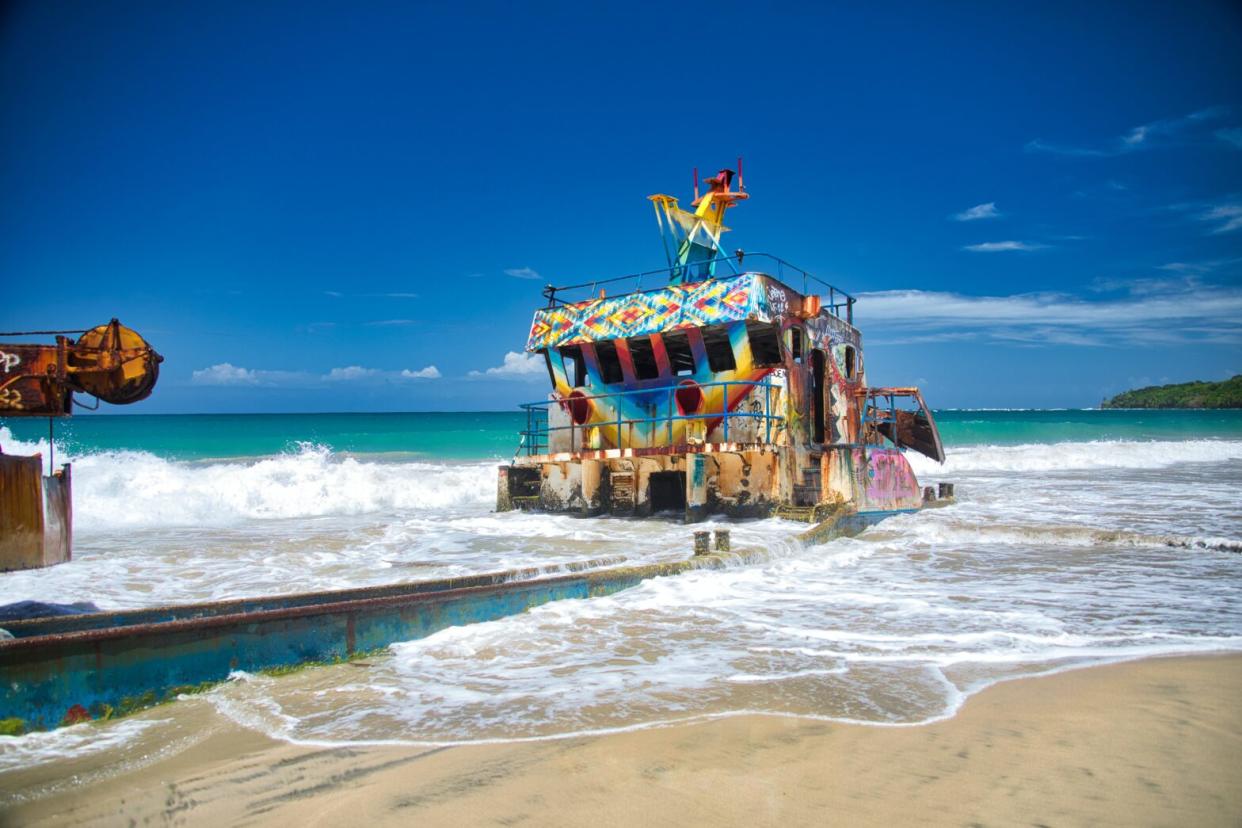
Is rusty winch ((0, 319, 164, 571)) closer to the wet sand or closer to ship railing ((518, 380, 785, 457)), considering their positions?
the wet sand

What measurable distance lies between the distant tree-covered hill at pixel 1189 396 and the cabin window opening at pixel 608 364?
133897 mm

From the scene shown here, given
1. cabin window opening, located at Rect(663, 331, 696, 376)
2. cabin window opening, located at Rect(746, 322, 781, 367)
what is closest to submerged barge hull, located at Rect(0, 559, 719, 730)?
cabin window opening, located at Rect(746, 322, 781, 367)

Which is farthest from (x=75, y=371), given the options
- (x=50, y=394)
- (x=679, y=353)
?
(x=679, y=353)

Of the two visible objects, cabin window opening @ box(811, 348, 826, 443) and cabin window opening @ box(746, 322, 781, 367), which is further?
cabin window opening @ box(811, 348, 826, 443)

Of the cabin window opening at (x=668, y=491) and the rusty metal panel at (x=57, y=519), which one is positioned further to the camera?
the cabin window opening at (x=668, y=491)

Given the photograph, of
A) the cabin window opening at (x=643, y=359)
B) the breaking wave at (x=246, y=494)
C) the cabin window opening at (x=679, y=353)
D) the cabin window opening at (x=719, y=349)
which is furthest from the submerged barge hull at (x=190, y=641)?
the breaking wave at (x=246, y=494)

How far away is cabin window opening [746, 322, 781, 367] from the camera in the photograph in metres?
13.2

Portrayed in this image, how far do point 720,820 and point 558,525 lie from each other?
10.2 metres

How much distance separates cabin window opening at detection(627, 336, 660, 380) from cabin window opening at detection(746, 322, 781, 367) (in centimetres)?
184

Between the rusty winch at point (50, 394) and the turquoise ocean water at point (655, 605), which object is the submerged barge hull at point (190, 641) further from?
the rusty winch at point (50, 394)

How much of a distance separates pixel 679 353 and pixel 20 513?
11.4 metres

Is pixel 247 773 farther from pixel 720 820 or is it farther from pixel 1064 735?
pixel 1064 735

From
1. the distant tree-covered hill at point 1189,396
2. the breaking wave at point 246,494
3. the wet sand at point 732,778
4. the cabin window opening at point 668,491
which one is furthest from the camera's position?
the distant tree-covered hill at point 1189,396

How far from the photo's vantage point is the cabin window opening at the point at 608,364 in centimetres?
1475
